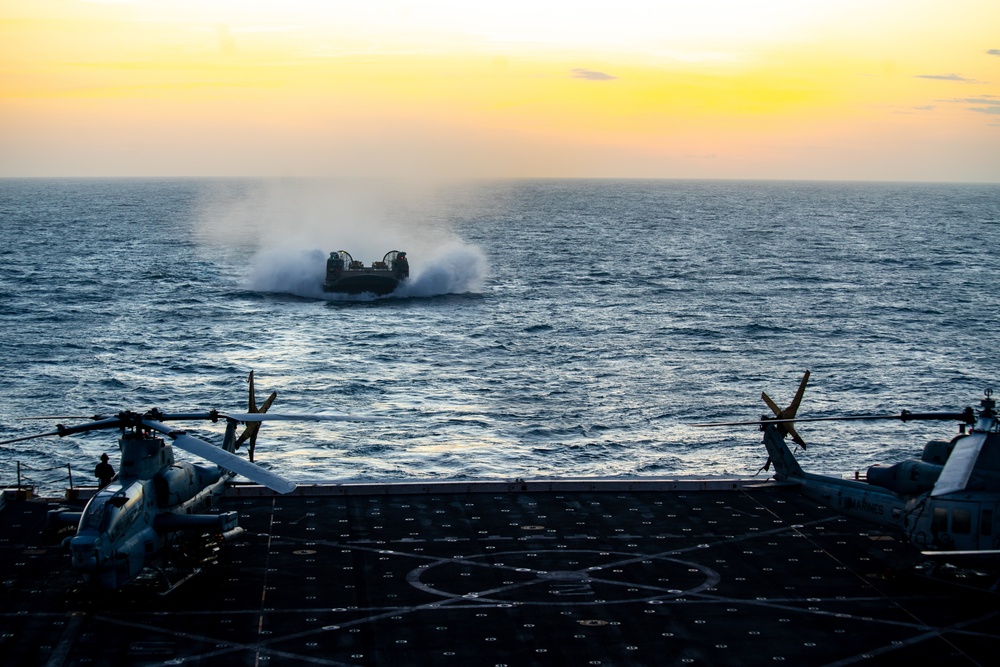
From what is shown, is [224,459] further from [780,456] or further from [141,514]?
[780,456]

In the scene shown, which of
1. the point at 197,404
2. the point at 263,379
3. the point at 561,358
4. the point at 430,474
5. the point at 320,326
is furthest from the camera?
the point at 320,326

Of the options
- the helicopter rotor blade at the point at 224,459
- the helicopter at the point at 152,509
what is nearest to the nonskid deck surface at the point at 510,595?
the helicopter at the point at 152,509

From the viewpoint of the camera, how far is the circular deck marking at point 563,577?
1242 inches

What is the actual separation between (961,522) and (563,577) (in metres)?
12.3

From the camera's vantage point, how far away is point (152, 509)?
31281 mm

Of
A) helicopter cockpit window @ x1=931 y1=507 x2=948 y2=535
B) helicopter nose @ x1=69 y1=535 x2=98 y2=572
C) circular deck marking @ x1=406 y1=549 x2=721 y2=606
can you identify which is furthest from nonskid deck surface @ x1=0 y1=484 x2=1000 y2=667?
helicopter cockpit window @ x1=931 y1=507 x2=948 y2=535

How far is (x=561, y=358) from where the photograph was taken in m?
Answer: 87.1

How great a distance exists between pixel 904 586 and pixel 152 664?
22.7m

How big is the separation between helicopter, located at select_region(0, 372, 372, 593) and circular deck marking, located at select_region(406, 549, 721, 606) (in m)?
6.09

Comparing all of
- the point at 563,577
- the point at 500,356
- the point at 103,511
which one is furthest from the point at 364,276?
the point at 103,511

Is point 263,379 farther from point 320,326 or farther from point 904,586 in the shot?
point 904,586

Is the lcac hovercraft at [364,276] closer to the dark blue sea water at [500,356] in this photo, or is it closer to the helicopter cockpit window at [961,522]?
the dark blue sea water at [500,356]

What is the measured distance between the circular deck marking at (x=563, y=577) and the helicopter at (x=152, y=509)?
20.0ft

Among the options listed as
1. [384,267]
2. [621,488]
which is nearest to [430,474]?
[621,488]
